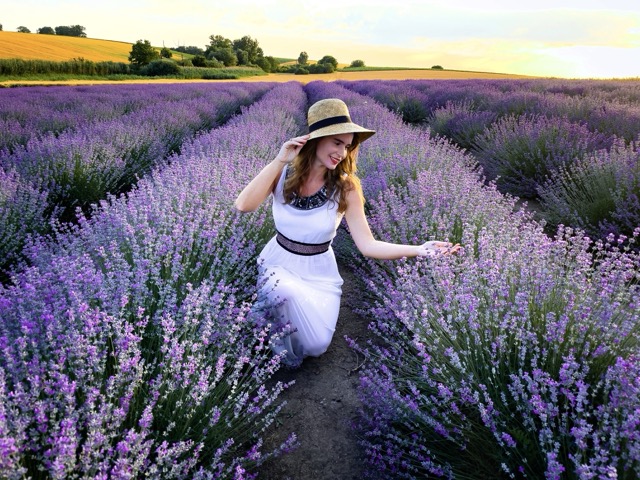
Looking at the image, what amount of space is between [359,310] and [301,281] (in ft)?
1.33

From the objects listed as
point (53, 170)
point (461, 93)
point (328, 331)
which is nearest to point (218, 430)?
point (328, 331)

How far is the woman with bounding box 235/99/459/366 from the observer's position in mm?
2436

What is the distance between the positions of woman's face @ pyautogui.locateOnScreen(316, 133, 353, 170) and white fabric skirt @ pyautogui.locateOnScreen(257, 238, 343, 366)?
1.90 feet

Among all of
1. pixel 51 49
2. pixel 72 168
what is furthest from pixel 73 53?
pixel 72 168

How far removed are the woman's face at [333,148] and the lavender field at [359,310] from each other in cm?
65

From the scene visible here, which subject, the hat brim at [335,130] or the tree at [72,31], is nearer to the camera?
the hat brim at [335,130]

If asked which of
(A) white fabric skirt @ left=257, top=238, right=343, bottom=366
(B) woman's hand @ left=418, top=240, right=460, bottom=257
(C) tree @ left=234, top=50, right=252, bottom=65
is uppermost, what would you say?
(C) tree @ left=234, top=50, right=252, bottom=65

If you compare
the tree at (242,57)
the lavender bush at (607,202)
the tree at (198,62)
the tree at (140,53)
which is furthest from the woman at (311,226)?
the tree at (242,57)

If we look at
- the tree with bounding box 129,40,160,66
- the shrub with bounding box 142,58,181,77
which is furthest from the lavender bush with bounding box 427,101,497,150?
the tree with bounding box 129,40,160,66

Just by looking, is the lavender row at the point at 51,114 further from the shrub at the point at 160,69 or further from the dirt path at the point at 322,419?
the shrub at the point at 160,69

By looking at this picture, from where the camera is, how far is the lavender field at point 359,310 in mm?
1312

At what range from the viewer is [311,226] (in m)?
2.62

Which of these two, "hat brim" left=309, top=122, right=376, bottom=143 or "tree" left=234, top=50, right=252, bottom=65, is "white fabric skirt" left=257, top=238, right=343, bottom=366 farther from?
"tree" left=234, top=50, right=252, bottom=65

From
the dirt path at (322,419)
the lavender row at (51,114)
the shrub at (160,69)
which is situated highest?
the shrub at (160,69)
